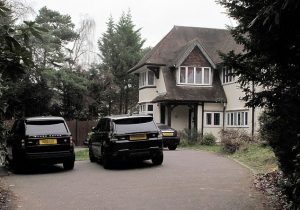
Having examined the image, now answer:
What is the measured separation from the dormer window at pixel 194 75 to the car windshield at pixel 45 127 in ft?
68.4

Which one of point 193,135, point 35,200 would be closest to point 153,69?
point 193,135

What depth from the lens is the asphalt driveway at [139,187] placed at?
978cm

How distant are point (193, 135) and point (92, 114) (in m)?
18.7

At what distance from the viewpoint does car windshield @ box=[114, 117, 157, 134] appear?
16.1 meters

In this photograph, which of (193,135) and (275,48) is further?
(193,135)

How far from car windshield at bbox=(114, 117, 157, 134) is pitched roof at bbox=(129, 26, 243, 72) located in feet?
65.5

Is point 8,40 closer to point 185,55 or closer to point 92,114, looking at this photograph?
point 185,55

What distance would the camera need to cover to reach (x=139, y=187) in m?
12.1

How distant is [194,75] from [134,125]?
67.9 ft

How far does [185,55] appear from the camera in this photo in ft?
118

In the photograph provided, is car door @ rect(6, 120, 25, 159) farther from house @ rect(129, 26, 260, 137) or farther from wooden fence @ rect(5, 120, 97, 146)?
wooden fence @ rect(5, 120, 97, 146)

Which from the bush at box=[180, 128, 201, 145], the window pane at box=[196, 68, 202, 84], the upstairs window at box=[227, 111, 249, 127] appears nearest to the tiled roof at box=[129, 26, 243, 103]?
the window pane at box=[196, 68, 202, 84]

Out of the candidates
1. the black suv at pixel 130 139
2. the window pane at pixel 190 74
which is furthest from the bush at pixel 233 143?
the window pane at pixel 190 74

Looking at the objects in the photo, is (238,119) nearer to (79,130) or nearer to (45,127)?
(79,130)
